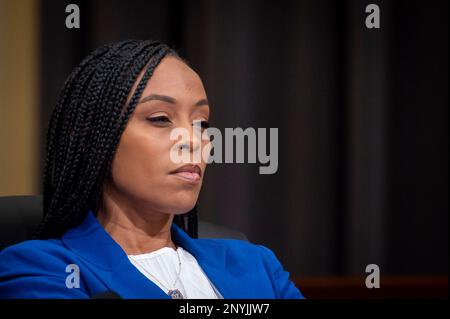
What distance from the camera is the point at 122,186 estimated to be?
40.1 inches

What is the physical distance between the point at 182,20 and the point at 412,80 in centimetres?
62

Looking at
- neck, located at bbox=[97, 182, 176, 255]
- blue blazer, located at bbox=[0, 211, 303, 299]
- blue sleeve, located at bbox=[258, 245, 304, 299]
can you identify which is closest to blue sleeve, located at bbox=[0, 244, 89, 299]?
blue blazer, located at bbox=[0, 211, 303, 299]

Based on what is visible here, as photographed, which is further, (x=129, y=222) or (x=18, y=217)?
(x=18, y=217)

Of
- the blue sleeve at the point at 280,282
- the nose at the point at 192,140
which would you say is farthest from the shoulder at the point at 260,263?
the nose at the point at 192,140

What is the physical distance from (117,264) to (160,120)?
0.23m

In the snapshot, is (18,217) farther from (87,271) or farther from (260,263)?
(260,263)

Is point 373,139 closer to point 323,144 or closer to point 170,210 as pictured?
point 323,144

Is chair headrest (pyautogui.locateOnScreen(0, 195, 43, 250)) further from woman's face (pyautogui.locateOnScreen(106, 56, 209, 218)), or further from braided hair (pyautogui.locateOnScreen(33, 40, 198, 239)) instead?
woman's face (pyautogui.locateOnScreen(106, 56, 209, 218))

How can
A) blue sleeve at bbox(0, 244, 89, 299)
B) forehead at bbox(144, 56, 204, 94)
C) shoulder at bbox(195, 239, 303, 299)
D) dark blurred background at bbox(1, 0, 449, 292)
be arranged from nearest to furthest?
blue sleeve at bbox(0, 244, 89, 299) < forehead at bbox(144, 56, 204, 94) < shoulder at bbox(195, 239, 303, 299) < dark blurred background at bbox(1, 0, 449, 292)

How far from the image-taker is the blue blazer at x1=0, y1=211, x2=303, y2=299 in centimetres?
91

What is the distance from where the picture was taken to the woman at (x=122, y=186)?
3.10 ft

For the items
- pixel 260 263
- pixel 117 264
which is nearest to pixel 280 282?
pixel 260 263

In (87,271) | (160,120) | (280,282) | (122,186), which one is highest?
(160,120)

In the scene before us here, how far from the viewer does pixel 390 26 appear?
158 centimetres
